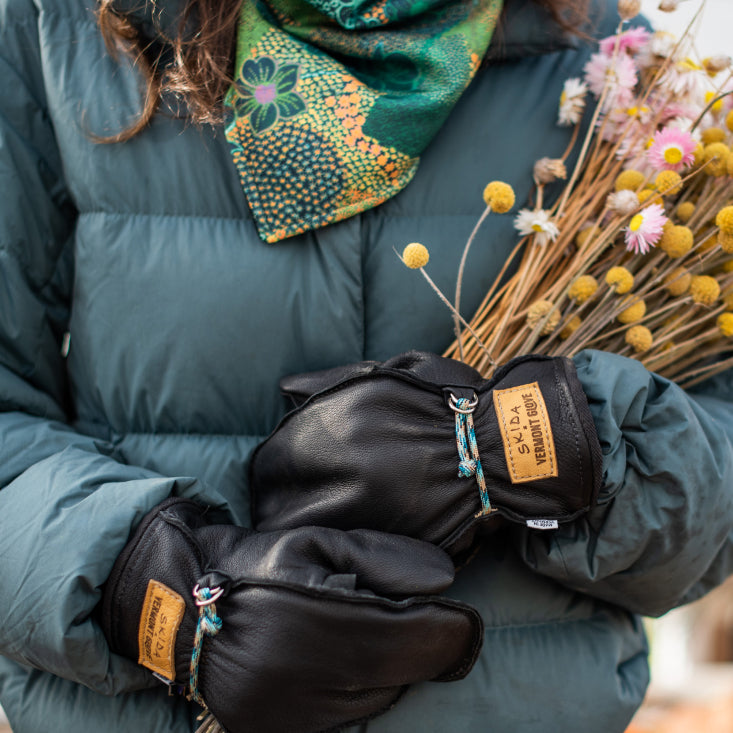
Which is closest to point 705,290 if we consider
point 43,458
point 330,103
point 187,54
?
point 330,103

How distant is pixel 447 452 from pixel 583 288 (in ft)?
1.06

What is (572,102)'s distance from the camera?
3.08 ft

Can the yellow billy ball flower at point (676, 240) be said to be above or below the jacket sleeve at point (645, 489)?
above

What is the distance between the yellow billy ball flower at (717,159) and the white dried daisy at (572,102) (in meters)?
0.19

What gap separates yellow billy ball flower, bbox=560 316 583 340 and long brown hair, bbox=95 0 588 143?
0.59 m

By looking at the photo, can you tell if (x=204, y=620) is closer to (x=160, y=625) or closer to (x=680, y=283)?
(x=160, y=625)

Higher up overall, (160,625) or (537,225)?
(537,225)

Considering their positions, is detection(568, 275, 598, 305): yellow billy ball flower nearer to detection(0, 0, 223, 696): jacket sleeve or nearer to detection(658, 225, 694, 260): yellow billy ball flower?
detection(658, 225, 694, 260): yellow billy ball flower

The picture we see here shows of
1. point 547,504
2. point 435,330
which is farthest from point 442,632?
point 435,330

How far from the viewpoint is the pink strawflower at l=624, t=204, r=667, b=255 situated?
0.82m

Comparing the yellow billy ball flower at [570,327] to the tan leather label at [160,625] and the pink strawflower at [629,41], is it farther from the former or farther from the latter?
the tan leather label at [160,625]

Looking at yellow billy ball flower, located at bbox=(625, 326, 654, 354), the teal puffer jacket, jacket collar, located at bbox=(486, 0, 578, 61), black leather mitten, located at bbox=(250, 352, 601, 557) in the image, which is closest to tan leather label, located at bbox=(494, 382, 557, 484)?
black leather mitten, located at bbox=(250, 352, 601, 557)

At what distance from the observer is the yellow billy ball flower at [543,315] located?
864 mm

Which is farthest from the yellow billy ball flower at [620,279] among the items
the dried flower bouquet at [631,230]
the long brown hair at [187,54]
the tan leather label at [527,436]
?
the long brown hair at [187,54]
